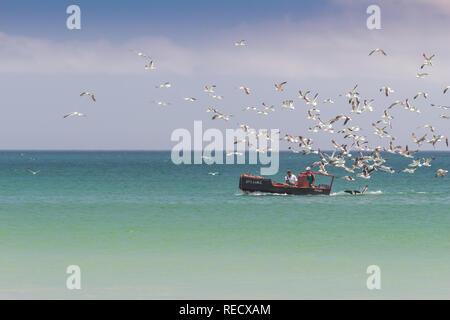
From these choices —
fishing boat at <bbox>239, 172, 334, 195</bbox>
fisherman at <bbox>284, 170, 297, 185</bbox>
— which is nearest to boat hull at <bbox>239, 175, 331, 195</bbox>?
fishing boat at <bbox>239, 172, 334, 195</bbox>

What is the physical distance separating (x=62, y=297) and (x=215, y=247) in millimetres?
13105

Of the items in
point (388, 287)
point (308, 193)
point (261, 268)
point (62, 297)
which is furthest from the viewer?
point (308, 193)

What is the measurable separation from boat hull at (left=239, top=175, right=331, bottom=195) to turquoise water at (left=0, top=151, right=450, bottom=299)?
2.24 meters

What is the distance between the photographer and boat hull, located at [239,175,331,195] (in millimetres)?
65812

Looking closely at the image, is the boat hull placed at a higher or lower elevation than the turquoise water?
higher

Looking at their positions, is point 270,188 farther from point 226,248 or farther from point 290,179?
point 226,248

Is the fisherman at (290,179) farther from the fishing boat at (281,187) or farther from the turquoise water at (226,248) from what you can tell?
the turquoise water at (226,248)

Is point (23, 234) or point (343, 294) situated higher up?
point (23, 234)

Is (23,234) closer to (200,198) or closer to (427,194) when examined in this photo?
(200,198)

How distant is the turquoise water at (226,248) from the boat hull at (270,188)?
224 centimetres

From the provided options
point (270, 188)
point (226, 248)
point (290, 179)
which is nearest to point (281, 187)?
point (270, 188)

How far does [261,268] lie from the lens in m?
27.2

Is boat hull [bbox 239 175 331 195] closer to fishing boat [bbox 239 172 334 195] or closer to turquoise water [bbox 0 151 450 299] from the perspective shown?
fishing boat [bbox 239 172 334 195]
